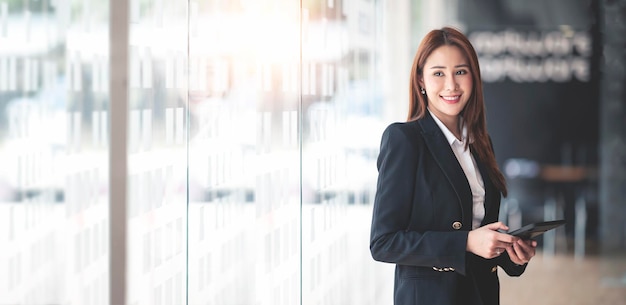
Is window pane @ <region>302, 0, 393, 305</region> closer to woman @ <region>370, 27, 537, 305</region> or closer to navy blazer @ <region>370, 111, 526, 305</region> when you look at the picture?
woman @ <region>370, 27, 537, 305</region>

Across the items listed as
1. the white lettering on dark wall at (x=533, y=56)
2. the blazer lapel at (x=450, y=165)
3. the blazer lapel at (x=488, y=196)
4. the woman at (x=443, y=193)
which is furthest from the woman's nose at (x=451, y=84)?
the white lettering on dark wall at (x=533, y=56)

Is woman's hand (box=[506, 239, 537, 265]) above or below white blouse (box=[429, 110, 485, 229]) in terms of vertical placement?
below

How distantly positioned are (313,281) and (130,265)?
1.20 m

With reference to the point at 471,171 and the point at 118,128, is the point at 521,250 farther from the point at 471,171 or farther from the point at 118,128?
the point at 118,128

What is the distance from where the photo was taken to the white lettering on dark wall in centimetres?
1110

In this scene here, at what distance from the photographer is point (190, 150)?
2.86m

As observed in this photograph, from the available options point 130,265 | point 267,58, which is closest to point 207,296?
point 130,265

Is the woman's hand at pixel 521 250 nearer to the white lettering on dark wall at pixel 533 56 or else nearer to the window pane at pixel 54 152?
the window pane at pixel 54 152

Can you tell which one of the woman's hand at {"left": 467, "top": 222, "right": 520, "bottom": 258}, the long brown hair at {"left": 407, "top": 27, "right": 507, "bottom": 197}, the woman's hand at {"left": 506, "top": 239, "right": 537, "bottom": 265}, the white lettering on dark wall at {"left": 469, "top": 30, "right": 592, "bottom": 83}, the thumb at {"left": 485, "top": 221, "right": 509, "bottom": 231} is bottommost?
the woman's hand at {"left": 506, "top": 239, "right": 537, "bottom": 265}

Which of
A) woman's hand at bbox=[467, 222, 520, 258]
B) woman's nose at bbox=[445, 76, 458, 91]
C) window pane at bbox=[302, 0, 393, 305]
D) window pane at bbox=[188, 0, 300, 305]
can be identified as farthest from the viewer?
window pane at bbox=[302, 0, 393, 305]

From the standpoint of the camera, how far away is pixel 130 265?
262 centimetres

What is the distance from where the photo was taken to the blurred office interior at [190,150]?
2363 mm

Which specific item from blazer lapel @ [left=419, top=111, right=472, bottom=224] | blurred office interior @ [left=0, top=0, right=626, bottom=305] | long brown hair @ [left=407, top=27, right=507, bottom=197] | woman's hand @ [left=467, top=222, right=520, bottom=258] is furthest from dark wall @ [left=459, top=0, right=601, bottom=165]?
woman's hand @ [left=467, top=222, right=520, bottom=258]

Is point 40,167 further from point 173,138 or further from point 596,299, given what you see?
point 596,299
